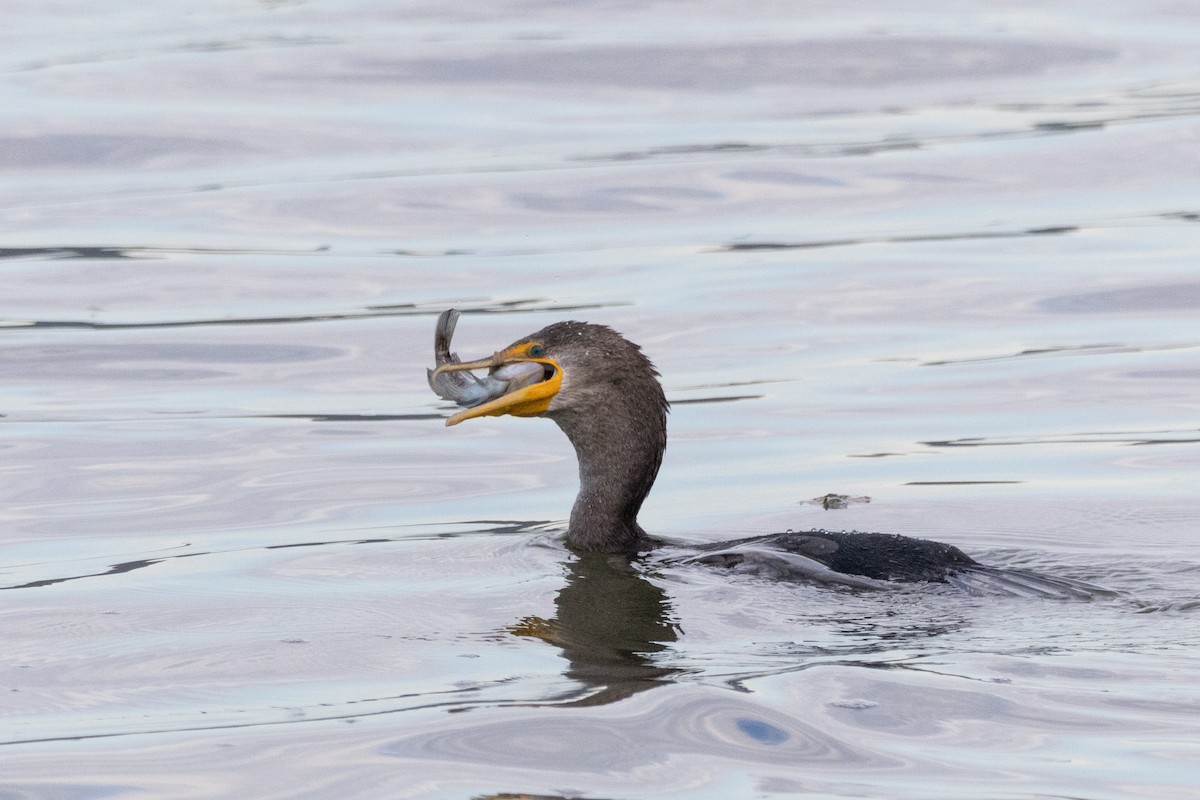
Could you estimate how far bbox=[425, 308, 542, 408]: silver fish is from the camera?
25.9 feet

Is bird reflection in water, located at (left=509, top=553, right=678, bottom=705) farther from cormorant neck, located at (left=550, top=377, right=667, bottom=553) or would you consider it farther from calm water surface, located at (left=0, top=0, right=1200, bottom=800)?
cormorant neck, located at (left=550, top=377, right=667, bottom=553)

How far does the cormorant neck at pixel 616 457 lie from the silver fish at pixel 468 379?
233 mm

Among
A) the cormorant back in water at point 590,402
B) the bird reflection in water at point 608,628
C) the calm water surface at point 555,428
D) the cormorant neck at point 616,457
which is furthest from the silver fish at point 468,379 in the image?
the bird reflection in water at point 608,628

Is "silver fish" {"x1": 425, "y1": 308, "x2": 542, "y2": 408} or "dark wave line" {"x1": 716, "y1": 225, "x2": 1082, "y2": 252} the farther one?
"dark wave line" {"x1": 716, "y1": 225, "x2": 1082, "y2": 252}

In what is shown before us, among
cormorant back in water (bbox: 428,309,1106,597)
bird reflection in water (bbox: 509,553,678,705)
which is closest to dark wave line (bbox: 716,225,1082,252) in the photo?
cormorant back in water (bbox: 428,309,1106,597)

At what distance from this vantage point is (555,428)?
10867 millimetres

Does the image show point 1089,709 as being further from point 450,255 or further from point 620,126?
point 620,126

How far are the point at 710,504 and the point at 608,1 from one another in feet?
56.1

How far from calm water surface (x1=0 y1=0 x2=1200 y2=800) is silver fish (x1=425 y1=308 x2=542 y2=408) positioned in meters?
0.64

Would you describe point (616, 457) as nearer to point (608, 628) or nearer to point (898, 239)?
point (608, 628)

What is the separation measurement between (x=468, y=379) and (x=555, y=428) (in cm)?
288

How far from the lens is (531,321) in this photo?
495 inches

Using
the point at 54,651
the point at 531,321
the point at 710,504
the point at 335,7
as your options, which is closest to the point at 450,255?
the point at 531,321

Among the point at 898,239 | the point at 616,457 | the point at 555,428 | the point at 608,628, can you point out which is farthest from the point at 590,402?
the point at 898,239
